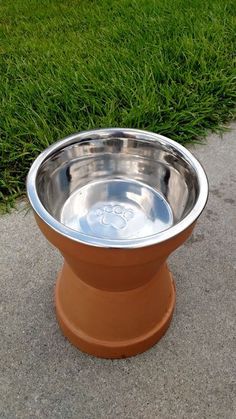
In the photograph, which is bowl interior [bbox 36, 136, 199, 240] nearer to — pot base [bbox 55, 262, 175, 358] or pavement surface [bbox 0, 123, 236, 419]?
pot base [bbox 55, 262, 175, 358]

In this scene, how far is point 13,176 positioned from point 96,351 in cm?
99

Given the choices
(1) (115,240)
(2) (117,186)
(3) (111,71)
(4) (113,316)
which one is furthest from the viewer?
(3) (111,71)

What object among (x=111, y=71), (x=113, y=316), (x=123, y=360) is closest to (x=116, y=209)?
(x=113, y=316)

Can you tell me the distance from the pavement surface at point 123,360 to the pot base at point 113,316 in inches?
1.9

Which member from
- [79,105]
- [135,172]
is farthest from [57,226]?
[79,105]

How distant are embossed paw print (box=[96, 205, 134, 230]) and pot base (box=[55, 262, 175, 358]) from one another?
0.61 ft

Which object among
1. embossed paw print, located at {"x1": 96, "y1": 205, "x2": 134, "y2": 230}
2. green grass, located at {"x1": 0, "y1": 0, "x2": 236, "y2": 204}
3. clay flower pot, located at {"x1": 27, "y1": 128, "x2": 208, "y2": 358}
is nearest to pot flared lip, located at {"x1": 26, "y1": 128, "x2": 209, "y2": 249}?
clay flower pot, located at {"x1": 27, "y1": 128, "x2": 208, "y2": 358}

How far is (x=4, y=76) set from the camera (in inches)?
107

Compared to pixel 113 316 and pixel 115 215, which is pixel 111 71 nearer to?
pixel 115 215

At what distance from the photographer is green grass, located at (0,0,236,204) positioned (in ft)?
7.80

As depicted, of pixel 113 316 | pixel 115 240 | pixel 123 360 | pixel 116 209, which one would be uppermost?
pixel 115 240

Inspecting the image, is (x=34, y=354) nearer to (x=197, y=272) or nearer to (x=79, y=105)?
(x=197, y=272)

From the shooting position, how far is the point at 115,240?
113cm

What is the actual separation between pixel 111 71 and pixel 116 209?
1.40m
